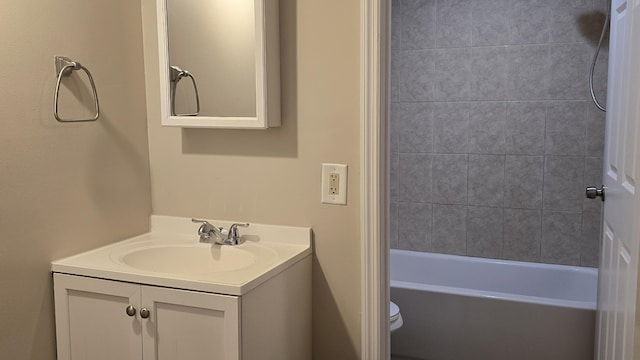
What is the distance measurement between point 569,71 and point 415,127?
0.93m

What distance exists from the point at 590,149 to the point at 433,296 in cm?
123

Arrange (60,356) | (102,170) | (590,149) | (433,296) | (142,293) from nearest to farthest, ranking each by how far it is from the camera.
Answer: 1. (142,293)
2. (60,356)
3. (102,170)
4. (433,296)
5. (590,149)

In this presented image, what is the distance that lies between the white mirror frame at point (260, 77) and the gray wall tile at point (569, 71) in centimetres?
200

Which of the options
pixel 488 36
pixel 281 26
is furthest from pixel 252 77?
pixel 488 36

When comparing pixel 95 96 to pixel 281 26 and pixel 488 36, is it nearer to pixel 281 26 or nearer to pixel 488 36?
pixel 281 26

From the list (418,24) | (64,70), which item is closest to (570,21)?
(418,24)

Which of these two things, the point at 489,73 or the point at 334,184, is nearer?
the point at 334,184

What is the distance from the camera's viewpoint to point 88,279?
184 cm

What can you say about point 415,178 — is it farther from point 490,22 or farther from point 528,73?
point 490,22

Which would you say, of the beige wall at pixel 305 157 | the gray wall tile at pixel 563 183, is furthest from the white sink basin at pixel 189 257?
the gray wall tile at pixel 563 183

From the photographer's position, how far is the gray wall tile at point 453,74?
3613mm

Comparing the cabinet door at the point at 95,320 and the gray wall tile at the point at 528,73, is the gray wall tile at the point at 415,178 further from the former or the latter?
the cabinet door at the point at 95,320

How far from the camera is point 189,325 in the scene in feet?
5.61

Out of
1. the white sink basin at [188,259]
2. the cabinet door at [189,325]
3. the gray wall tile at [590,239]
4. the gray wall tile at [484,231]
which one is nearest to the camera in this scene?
the cabinet door at [189,325]
